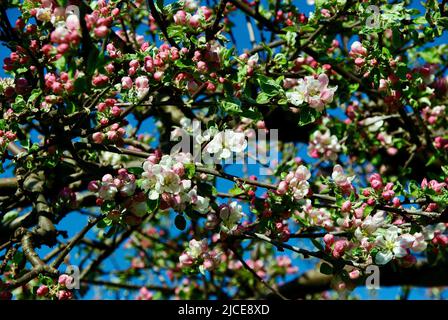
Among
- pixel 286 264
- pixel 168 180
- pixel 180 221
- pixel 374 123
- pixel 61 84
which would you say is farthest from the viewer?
pixel 286 264

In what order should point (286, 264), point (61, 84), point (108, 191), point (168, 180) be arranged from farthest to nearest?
1. point (286, 264)
2. point (108, 191)
3. point (168, 180)
4. point (61, 84)

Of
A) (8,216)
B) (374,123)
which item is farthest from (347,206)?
(8,216)

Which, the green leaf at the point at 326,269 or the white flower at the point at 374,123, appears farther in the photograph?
the white flower at the point at 374,123

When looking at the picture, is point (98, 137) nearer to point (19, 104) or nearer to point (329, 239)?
point (19, 104)

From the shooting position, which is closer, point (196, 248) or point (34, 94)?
point (34, 94)

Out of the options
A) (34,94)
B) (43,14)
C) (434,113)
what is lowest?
(34,94)

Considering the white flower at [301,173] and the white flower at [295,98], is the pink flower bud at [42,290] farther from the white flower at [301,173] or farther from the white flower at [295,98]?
the white flower at [295,98]

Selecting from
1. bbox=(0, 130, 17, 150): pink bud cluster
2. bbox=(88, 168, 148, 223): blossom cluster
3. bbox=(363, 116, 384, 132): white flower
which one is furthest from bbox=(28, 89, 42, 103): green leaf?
bbox=(363, 116, 384, 132): white flower

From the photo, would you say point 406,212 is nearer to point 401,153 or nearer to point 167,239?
point 401,153

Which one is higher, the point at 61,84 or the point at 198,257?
the point at 61,84

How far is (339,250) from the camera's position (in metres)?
2.08

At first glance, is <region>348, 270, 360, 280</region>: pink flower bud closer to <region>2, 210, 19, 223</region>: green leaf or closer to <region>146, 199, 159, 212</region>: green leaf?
<region>146, 199, 159, 212</region>: green leaf

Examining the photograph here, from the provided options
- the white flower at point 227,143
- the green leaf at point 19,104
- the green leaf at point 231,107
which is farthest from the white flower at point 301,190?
the green leaf at point 19,104
